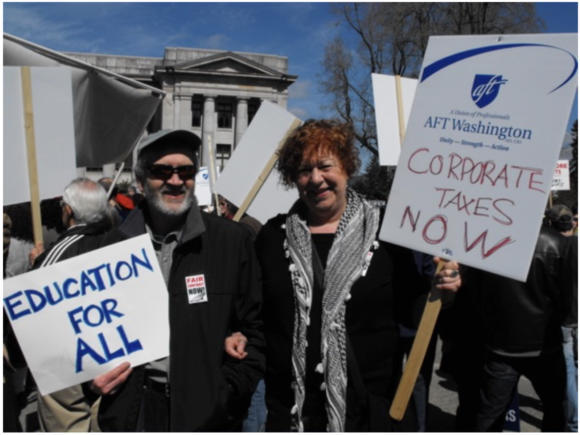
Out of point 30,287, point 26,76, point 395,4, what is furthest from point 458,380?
point 395,4

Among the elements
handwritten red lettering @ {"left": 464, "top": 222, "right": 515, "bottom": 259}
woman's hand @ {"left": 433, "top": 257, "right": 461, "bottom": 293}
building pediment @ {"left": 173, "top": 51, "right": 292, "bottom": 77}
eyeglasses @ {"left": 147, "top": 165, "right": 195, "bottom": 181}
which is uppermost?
building pediment @ {"left": 173, "top": 51, "right": 292, "bottom": 77}

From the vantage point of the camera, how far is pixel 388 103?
4184mm

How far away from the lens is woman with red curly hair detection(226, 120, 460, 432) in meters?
2.16

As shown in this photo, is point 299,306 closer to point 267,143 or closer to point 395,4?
point 267,143

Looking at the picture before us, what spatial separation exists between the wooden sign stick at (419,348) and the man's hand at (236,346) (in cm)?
60

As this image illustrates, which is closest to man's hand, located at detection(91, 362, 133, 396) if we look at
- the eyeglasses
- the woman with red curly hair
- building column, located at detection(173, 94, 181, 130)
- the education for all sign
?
the woman with red curly hair

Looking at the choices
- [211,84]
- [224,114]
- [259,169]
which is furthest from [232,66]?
[259,169]

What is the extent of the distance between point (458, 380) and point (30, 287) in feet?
9.28

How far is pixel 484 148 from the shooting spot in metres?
2.12

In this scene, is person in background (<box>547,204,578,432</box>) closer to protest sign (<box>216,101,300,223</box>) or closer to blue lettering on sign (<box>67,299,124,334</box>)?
protest sign (<box>216,101,300,223</box>)

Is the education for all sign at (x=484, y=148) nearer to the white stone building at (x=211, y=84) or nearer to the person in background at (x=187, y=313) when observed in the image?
the person in background at (x=187, y=313)

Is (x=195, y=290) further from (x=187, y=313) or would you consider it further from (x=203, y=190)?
(x=203, y=190)

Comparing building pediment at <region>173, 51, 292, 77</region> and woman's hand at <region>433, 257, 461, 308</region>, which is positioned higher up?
building pediment at <region>173, 51, 292, 77</region>

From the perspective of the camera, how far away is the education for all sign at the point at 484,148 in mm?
1987
